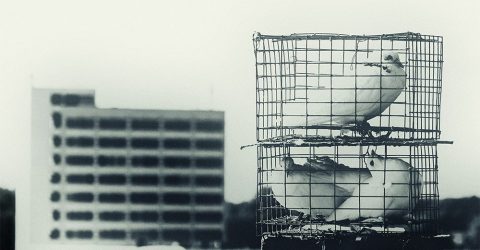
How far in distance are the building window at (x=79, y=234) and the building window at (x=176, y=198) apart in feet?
1.19

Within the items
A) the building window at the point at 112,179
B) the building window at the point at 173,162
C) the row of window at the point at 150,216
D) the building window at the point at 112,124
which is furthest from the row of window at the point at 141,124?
the row of window at the point at 150,216

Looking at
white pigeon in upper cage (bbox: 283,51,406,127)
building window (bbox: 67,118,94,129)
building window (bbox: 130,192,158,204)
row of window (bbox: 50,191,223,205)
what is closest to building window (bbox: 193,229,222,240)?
row of window (bbox: 50,191,223,205)

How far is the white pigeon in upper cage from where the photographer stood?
1.90m

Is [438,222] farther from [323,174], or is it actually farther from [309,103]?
[309,103]

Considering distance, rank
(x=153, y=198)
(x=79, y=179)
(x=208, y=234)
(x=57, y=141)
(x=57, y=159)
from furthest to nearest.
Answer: (x=57, y=141)
(x=57, y=159)
(x=79, y=179)
(x=208, y=234)
(x=153, y=198)

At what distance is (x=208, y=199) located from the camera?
10.7 ft

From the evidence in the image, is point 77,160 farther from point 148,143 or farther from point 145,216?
point 145,216

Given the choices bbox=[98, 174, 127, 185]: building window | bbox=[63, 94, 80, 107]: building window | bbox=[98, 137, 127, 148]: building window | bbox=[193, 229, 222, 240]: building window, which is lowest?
Result: bbox=[193, 229, 222, 240]: building window

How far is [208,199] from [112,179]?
0.57 meters

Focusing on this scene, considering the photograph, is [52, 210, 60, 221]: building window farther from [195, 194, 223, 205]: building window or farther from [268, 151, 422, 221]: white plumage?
[268, 151, 422, 221]: white plumage

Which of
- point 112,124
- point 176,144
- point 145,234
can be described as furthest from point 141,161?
point 112,124

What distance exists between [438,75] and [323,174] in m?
0.39

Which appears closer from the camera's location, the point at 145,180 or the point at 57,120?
the point at 145,180

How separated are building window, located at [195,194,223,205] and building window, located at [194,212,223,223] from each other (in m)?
0.05
